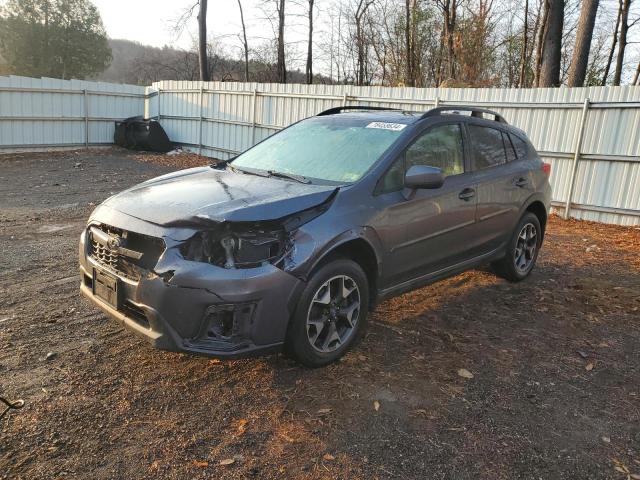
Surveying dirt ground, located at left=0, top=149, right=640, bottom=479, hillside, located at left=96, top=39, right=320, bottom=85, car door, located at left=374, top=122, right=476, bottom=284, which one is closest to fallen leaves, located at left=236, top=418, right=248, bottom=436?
dirt ground, located at left=0, top=149, right=640, bottom=479

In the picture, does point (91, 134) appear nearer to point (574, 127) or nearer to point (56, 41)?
point (574, 127)

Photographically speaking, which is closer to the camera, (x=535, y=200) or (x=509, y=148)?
(x=509, y=148)

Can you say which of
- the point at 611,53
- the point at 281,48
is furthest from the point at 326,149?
the point at 611,53

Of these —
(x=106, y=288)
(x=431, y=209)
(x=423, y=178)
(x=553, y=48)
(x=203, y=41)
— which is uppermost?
(x=203, y=41)

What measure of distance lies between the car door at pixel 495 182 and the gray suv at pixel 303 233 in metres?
0.02

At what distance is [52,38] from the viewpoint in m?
45.6

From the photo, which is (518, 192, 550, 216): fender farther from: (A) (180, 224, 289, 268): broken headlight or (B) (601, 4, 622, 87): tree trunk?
(B) (601, 4, 622, 87): tree trunk

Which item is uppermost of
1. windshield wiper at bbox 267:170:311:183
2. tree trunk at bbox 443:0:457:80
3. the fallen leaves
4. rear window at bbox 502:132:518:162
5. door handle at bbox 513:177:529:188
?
tree trunk at bbox 443:0:457:80

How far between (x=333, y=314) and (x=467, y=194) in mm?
1815

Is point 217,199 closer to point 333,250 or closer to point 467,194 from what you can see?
point 333,250

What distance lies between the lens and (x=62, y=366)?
3369 mm

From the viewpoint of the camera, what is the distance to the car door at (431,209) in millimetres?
3846

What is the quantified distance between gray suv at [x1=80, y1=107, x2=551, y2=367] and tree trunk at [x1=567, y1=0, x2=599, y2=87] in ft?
33.5

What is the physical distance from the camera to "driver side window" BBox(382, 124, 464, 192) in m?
3.90
